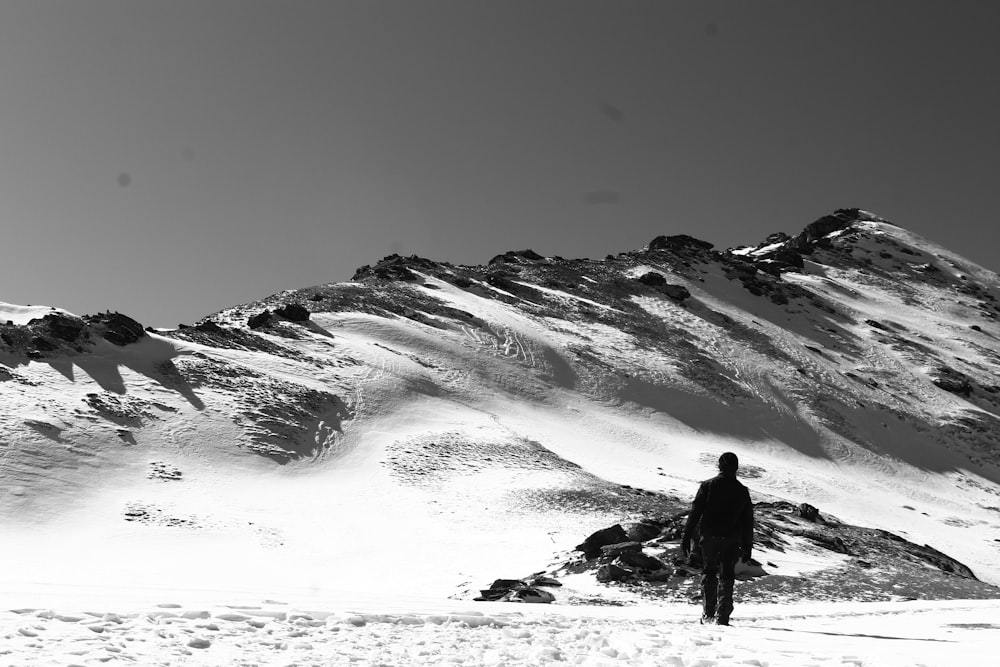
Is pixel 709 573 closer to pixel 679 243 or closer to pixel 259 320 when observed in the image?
pixel 259 320

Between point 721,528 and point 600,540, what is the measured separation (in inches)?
347

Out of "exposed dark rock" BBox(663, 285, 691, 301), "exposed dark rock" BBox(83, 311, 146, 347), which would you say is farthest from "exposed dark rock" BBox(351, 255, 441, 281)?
"exposed dark rock" BBox(83, 311, 146, 347)

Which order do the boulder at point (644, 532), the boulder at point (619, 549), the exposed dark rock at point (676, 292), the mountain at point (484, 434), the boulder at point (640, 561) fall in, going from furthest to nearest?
the exposed dark rock at point (676, 292) → the mountain at point (484, 434) → the boulder at point (644, 532) → the boulder at point (619, 549) → the boulder at point (640, 561)

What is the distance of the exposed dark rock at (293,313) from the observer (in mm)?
47469

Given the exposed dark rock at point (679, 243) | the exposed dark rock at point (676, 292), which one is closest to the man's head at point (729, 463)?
the exposed dark rock at point (676, 292)

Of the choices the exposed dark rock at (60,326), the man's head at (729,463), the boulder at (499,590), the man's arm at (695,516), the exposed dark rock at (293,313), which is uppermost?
the exposed dark rock at (293,313)

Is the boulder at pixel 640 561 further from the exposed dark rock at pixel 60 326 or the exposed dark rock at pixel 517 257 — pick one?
the exposed dark rock at pixel 517 257

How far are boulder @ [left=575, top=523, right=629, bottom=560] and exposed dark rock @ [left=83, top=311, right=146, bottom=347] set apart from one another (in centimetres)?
2674

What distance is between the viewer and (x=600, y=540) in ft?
57.6

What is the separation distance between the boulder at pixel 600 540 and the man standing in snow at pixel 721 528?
8.12 meters

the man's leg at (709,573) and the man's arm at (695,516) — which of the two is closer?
the man's leg at (709,573)

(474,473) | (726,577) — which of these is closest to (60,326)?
(474,473)

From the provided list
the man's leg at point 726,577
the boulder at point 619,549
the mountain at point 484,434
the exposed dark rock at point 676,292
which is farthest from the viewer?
the exposed dark rock at point 676,292

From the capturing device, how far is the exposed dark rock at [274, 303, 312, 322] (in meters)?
47.5
